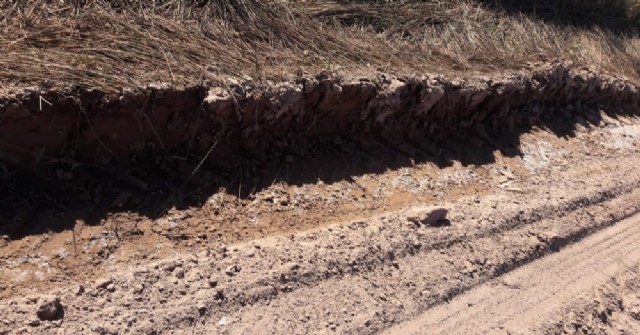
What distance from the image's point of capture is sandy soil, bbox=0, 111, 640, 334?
3484mm

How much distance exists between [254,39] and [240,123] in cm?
89

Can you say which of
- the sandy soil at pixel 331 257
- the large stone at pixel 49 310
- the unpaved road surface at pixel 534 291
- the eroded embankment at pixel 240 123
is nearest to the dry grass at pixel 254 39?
the eroded embankment at pixel 240 123

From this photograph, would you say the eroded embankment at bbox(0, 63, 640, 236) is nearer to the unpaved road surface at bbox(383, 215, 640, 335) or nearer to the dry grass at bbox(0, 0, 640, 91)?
the dry grass at bbox(0, 0, 640, 91)

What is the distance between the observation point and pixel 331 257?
4168 mm

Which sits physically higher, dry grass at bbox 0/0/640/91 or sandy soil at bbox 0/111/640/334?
dry grass at bbox 0/0/640/91

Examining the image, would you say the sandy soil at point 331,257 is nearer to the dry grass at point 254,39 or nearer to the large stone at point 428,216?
the large stone at point 428,216

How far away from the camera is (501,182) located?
5645mm

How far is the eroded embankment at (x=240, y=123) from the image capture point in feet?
12.3

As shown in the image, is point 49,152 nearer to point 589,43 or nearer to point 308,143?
point 308,143

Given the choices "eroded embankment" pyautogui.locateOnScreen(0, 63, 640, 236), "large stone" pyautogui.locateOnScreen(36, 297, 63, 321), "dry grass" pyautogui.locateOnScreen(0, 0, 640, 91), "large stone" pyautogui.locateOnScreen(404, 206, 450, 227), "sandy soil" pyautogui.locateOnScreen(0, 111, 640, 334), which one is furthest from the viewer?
"large stone" pyautogui.locateOnScreen(404, 206, 450, 227)

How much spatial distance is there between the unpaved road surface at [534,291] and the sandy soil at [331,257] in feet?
0.05

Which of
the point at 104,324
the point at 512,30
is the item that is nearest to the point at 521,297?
the point at 104,324

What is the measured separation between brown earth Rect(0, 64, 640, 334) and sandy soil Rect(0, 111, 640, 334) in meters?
0.01

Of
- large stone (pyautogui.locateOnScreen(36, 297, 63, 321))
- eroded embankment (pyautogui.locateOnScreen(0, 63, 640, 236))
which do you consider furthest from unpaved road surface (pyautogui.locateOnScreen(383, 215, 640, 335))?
large stone (pyautogui.locateOnScreen(36, 297, 63, 321))
